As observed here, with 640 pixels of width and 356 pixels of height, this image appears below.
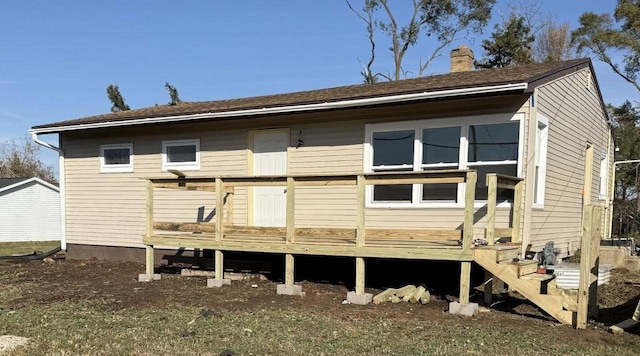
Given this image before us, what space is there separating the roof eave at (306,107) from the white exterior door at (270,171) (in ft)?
2.68

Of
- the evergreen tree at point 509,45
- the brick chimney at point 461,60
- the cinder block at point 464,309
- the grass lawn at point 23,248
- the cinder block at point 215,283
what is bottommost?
the grass lawn at point 23,248

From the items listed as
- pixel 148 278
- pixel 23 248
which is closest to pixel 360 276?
pixel 148 278

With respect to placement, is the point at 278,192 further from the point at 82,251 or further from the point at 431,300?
the point at 82,251

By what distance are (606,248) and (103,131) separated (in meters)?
10.9

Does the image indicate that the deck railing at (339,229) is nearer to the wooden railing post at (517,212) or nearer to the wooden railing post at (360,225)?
the wooden railing post at (360,225)

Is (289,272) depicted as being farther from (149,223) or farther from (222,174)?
(222,174)

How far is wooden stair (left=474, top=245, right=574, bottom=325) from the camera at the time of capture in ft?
19.1

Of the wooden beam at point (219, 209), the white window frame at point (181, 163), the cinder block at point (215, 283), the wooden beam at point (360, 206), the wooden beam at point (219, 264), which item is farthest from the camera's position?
the white window frame at point (181, 163)

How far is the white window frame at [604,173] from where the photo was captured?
12.5 meters

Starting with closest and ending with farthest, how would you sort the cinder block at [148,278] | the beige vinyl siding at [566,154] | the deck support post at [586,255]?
1. the deck support post at [586,255]
2. the beige vinyl siding at [566,154]
3. the cinder block at [148,278]

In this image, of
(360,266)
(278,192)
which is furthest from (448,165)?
(278,192)

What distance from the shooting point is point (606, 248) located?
10023 mm

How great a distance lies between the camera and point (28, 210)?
94.5ft

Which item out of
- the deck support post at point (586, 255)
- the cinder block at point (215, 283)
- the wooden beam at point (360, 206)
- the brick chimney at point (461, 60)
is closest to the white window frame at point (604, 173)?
the brick chimney at point (461, 60)
